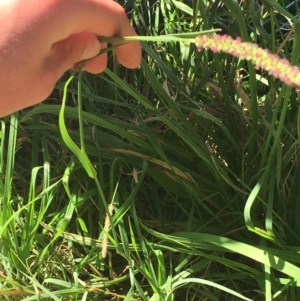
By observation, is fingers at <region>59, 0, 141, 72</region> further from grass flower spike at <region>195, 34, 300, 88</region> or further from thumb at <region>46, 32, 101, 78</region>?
grass flower spike at <region>195, 34, 300, 88</region>

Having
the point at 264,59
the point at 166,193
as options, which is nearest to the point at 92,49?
the point at 264,59

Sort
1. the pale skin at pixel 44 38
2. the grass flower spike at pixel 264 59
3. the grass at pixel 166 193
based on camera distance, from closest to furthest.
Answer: the grass flower spike at pixel 264 59 → the pale skin at pixel 44 38 → the grass at pixel 166 193

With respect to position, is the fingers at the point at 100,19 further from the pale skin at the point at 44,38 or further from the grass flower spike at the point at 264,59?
the grass flower spike at the point at 264,59

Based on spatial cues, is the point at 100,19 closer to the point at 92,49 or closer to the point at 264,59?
the point at 92,49

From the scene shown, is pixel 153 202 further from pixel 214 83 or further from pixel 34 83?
pixel 34 83

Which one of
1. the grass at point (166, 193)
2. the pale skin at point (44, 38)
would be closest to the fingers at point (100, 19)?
the pale skin at point (44, 38)
